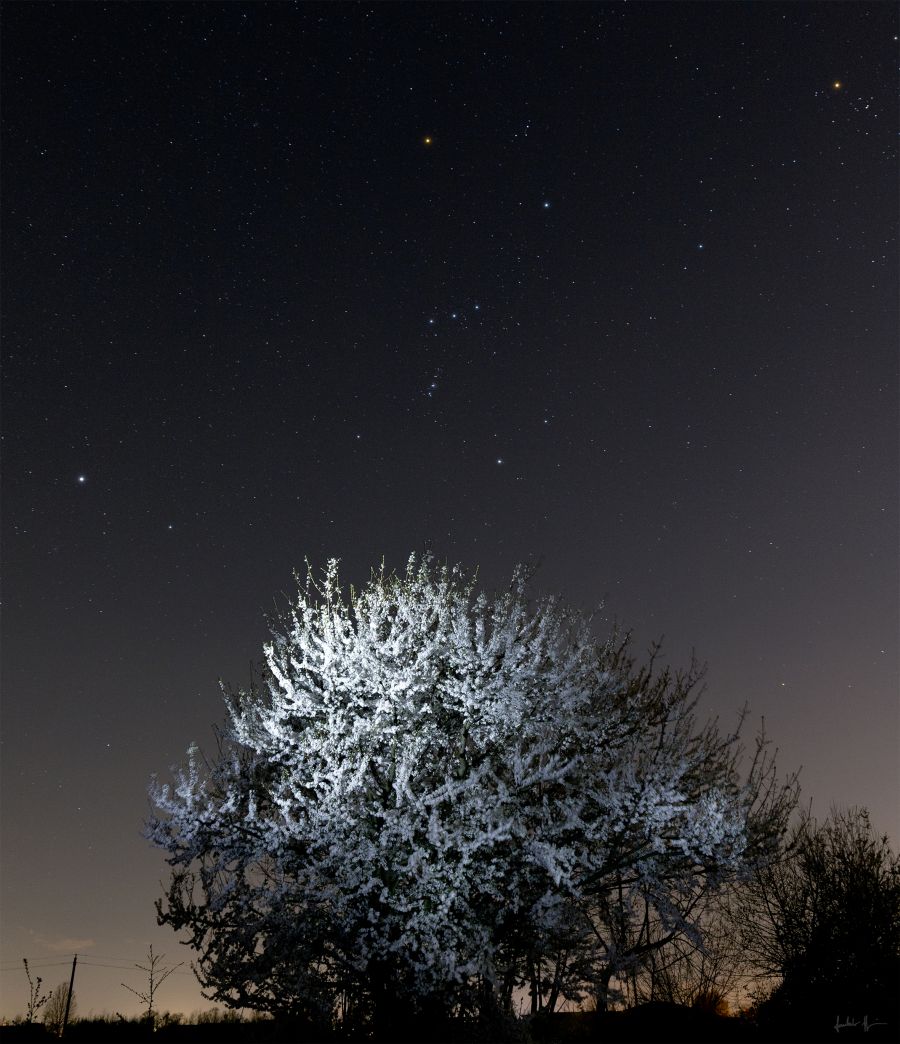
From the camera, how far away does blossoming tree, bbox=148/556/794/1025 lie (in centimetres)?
1284

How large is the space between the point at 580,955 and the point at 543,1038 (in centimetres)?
150

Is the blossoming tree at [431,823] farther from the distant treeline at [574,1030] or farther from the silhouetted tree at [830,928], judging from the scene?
the silhouetted tree at [830,928]

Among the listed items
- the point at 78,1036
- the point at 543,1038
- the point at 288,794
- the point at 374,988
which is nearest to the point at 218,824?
the point at 288,794

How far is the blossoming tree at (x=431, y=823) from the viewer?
42.1 feet

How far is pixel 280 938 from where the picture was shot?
13.3m

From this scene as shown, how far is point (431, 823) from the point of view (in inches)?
507

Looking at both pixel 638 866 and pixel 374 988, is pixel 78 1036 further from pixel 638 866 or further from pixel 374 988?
pixel 638 866
